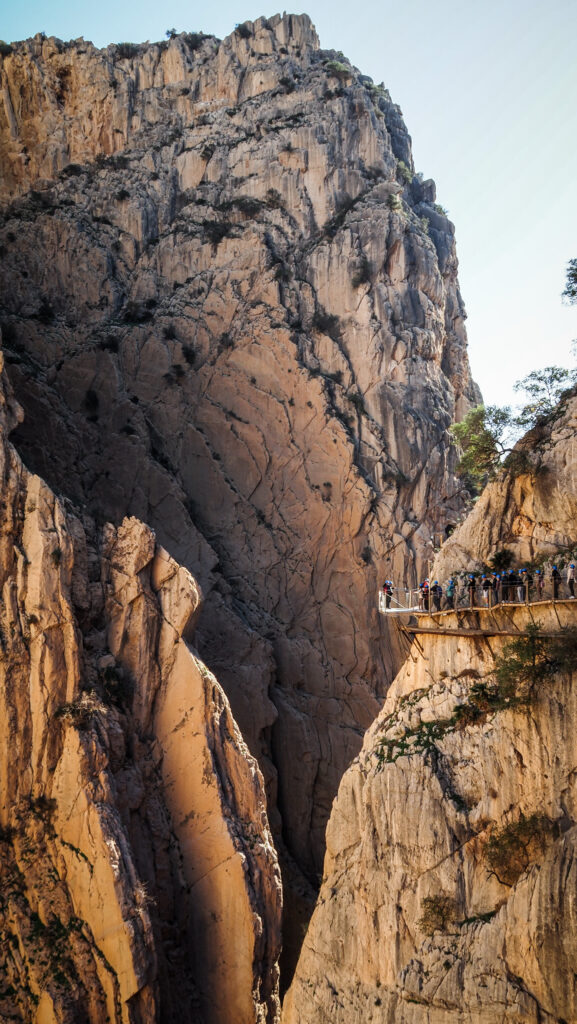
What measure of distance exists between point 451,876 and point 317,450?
2887 centimetres

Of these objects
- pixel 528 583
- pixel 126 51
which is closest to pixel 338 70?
pixel 126 51

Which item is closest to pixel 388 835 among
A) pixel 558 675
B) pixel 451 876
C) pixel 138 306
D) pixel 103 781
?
pixel 451 876

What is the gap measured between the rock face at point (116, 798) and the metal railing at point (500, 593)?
1258 cm

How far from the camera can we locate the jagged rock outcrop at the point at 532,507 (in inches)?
1096

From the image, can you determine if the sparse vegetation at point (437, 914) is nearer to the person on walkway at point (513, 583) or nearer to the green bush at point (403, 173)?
the person on walkway at point (513, 583)

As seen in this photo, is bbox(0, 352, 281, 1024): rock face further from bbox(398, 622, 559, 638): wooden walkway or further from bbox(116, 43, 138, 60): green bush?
bbox(116, 43, 138, 60): green bush

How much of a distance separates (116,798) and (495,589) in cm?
1654

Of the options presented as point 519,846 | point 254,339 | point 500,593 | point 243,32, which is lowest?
point 519,846

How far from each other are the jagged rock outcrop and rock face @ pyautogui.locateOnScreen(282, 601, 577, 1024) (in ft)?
7.32

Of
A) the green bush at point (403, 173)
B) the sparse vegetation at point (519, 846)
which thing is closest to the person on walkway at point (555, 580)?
the sparse vegetation at point (519, 846)

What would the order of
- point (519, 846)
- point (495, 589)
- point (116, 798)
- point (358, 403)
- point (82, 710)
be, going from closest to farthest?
point (519, 846) < point (495, 589) < point (116, 798) < point (82, 710) < point (358, 403)

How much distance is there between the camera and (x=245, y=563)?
49188 millimetres

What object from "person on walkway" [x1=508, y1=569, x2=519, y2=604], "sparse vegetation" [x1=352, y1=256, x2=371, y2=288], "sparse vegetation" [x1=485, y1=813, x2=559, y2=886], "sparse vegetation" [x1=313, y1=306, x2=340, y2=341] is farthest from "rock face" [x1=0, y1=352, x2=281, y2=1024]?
"sparse vegetation" [x1=352, y1=256, x2=371, y2=288]

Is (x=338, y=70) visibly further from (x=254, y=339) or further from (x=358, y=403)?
(x=358, y=403)
